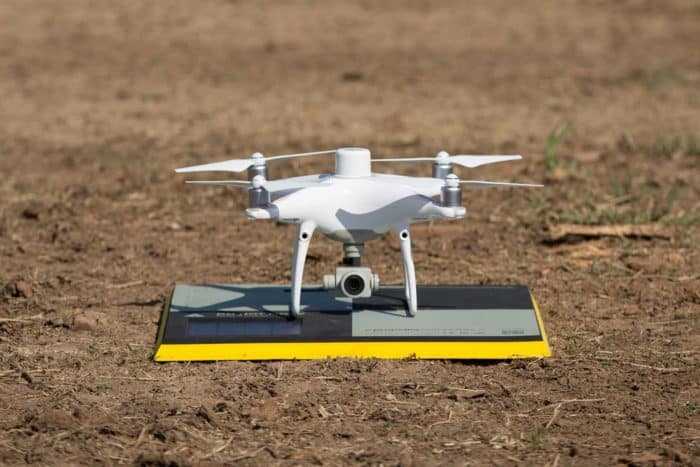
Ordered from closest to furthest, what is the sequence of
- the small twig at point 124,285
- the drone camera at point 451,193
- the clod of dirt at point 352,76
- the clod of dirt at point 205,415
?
the clod of dirt at point 205,415, the drone camera at point 451,193, the small twig at point 124,285, the clod of dirt at point 352,76

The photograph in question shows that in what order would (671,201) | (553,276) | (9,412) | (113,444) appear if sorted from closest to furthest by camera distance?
(113,444)
(9,412)
(553,276)
(671,201)

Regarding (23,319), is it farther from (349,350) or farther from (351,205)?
(351,205)

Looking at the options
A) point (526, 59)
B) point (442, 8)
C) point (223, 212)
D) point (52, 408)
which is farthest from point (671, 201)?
point (442, 8)

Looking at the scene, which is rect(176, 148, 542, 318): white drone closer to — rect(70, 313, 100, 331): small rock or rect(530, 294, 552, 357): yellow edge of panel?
rect(530, 294, 552, 357): yellow edge of panel

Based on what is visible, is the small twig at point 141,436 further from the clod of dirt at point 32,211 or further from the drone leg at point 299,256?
the clod of dirt at point 32,211

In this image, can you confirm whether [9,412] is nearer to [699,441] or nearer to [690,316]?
[699,441]

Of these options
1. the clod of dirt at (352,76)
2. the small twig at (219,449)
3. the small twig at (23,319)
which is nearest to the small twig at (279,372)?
the small twig at (219,449)
